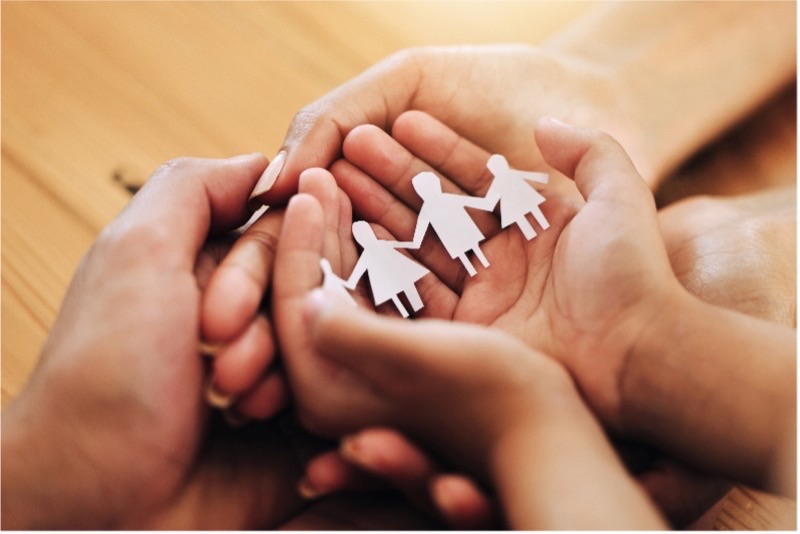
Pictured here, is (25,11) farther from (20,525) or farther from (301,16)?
(20,525)

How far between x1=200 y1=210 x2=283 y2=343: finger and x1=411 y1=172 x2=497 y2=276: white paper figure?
20cm

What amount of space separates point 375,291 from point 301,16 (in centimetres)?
72

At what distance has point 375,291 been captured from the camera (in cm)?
72

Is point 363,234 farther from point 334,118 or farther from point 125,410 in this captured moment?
point 125,410

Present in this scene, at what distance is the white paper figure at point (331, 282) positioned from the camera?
0.64 m

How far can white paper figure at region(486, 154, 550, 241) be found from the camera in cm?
80

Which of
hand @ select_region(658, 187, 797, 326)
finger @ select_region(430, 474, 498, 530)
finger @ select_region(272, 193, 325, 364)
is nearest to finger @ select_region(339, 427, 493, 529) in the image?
finger @ select_region(430, 474, 498, 530)

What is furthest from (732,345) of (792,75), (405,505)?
(792,75)

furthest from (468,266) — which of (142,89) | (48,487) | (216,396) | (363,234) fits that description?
(142,89)

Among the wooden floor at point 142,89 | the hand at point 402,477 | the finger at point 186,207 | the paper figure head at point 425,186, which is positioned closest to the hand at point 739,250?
the wooden floor at point 142,89

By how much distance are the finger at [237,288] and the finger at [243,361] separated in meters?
0.01

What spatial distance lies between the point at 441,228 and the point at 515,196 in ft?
0.34

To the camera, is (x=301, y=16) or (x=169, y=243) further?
(x=301, y=16)

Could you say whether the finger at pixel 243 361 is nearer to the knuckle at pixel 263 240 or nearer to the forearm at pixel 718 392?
the knuckle at pixel 263 240
